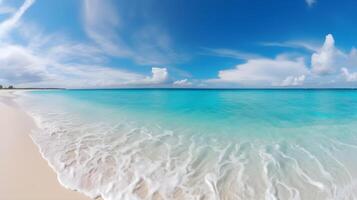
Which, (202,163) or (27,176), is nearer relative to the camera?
(27,176)

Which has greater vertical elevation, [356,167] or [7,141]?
[7,141]

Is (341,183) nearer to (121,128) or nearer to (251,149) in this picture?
(251,149)

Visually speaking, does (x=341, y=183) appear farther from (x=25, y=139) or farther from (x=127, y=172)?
(x=25, y=139)

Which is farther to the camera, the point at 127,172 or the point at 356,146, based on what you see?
the point at 356,146

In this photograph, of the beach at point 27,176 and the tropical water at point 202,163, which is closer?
the beach at point 27,176

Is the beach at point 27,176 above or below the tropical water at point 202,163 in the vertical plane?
above

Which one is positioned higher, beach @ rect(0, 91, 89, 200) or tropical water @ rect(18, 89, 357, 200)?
Answer: beach @ rect(0, 91, 89, 200)

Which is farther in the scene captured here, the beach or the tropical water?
the tropical water

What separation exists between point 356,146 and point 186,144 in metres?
5.51

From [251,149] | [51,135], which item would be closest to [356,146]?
[251,149]

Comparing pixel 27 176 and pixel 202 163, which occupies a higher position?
pixel 27 176

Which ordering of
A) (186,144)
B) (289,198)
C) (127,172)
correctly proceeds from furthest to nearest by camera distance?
(186,144) → (127,172) → (289,198)

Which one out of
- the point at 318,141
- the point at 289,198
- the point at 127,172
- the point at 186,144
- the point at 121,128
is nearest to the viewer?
the point at 289,198

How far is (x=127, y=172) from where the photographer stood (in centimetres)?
358
